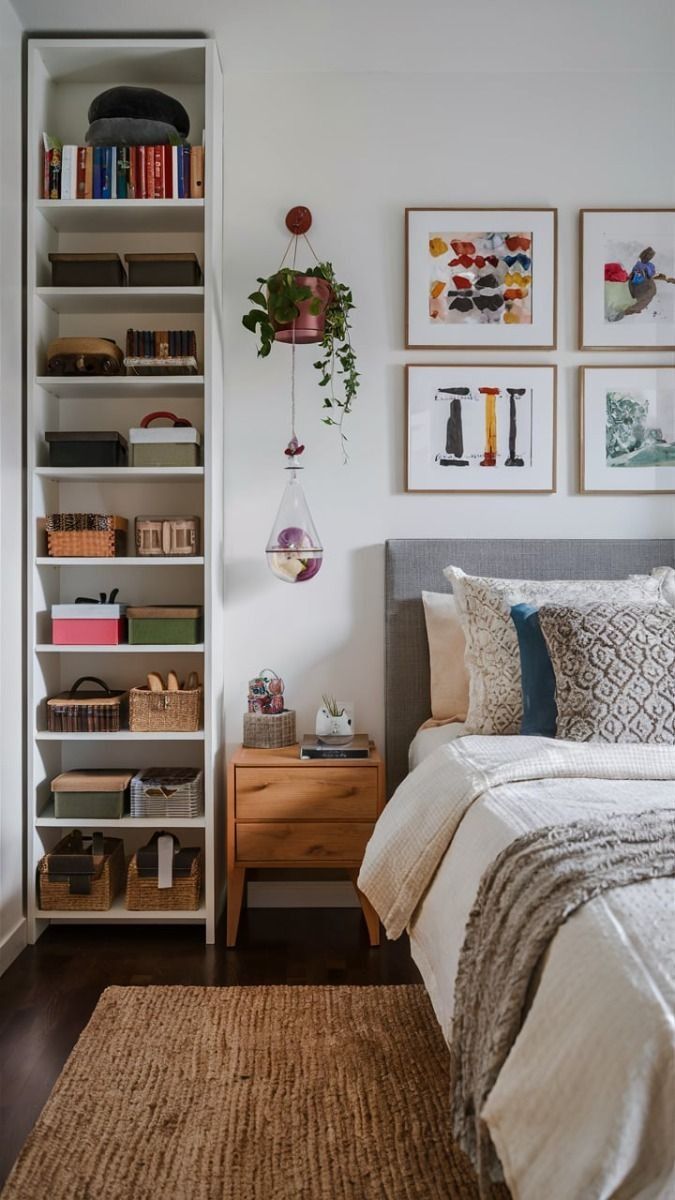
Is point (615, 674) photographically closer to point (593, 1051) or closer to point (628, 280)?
point (593, 1051)

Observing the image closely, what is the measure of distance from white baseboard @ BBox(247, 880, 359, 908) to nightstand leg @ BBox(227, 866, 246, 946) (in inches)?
14.0

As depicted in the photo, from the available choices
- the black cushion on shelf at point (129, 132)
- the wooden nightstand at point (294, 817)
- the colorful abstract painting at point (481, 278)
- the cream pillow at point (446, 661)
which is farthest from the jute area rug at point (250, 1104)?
the black cushion on shelf at point (129, 132)

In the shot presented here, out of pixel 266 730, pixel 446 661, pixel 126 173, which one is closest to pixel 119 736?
pixel 266 730

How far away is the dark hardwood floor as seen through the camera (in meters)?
2.25

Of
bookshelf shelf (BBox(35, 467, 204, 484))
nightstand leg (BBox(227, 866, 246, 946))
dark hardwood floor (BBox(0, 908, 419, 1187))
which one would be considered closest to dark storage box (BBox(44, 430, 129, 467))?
bookshelf shelf (BBox(35, 467, 204, 484))

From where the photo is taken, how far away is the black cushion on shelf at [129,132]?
296cm

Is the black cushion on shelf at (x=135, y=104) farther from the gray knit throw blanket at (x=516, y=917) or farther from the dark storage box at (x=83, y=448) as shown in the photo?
the gray knit throw blanket at (x=516, y=917)

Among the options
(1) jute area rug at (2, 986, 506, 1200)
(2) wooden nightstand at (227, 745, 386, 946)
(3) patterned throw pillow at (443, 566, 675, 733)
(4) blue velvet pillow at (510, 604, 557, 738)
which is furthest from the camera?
(2) wooden nightstand at (227, 745, 386, 946)

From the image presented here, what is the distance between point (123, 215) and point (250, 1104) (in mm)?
2564

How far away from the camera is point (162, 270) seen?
2.99 meters

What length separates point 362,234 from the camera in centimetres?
323

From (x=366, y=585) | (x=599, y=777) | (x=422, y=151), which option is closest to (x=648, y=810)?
(x=599, y=777)

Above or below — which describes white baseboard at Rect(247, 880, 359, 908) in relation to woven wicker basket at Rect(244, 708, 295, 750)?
below

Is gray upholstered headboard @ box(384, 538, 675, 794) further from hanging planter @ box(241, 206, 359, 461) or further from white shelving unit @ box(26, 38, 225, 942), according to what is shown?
white shelving unit @ box(26, 38, 225, 942)
